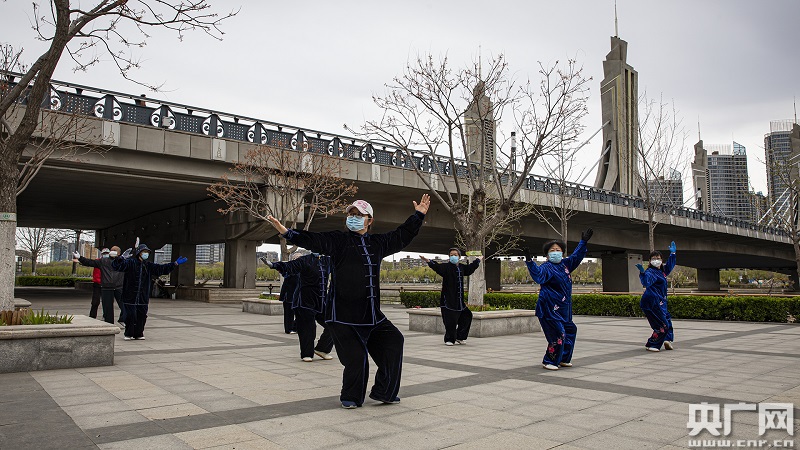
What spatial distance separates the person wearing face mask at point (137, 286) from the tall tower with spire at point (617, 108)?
1119 inches

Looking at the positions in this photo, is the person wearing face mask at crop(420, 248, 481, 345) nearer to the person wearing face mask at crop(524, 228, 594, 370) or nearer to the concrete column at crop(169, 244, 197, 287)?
the person wearing face mask at crop(524, 228, 594, 370)

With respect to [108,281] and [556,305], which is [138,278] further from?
[556,305]

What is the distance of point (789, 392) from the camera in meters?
6.07

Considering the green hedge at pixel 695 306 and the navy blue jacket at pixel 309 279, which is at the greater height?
the navy blue jacket at pixel 309 279

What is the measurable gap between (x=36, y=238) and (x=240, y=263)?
132 feet

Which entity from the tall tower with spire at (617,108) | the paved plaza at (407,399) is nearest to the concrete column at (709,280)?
the tall tower with spire at (617,108)

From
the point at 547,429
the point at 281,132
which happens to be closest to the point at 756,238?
the point at 281,132

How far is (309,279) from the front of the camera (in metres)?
9.21

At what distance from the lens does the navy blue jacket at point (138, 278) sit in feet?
35.4

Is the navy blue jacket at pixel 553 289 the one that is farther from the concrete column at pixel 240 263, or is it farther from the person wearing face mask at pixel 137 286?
the concrete column at pixel 240 263

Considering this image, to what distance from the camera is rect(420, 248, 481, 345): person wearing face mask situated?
10906mm

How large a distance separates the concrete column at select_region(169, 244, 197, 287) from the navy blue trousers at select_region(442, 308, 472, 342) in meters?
24.1

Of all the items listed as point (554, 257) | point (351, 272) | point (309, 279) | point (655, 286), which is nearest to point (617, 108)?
point (655, 286)

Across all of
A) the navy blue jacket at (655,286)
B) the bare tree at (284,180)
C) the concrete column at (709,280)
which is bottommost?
the concrete column at (709,280)
